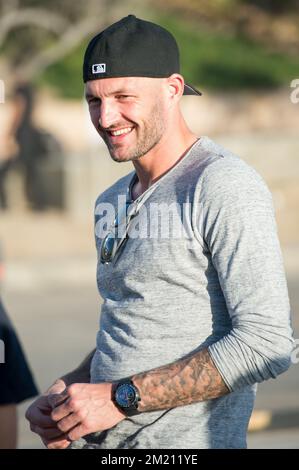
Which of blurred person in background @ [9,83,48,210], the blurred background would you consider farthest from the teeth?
blurred person in background @ [9,83,48,210]

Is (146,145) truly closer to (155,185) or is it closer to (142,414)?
(155,185)

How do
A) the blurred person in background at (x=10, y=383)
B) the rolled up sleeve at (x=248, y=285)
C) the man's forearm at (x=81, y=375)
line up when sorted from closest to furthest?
the rolled up sleeve at (x=248, y=285) < the man's forearm at (x=81, y=375) < the blurred person in background at (x=10, y=383)

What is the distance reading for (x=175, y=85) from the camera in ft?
9.77

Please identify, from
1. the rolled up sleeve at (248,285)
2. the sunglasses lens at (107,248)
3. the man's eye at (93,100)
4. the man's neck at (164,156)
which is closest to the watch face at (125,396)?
the rolled up sleeve at (248,285)

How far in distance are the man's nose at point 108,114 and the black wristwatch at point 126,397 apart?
666 millimetres

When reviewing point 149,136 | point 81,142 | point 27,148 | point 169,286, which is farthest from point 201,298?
point 81,142

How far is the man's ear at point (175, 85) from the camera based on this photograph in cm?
297

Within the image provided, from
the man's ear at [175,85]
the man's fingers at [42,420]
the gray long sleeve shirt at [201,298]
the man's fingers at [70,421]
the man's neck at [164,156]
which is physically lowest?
the man's fingers at [42,420]

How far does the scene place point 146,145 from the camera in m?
2.96

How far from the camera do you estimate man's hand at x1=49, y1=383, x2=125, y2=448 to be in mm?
2729

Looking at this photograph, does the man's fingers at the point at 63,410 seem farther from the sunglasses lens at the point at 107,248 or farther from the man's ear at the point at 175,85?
the man's ear at the point at 175,85

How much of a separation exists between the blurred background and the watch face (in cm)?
395

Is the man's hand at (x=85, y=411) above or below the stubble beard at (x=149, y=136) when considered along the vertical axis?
below
